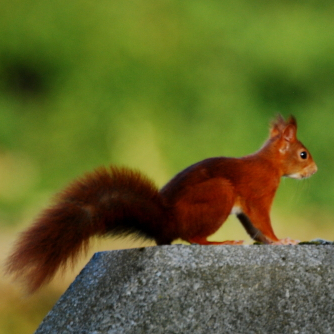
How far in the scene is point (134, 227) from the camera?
1.38 m

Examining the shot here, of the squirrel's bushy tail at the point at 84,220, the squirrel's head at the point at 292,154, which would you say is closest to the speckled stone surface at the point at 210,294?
the squirrel's bushy tail at the point at 84,220

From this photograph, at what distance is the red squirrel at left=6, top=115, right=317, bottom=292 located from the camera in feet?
4.08

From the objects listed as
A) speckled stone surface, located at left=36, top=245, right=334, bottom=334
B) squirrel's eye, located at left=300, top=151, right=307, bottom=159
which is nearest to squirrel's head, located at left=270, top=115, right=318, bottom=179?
squirrel's eye, located at left=300, top=151, right=307, bottom=159

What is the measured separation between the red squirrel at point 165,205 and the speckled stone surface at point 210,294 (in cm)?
11

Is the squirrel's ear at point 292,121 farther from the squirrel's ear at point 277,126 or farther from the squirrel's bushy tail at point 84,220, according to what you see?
the squirrel's bushy tail at point 84,220

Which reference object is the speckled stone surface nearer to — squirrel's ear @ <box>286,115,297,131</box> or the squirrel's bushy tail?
the squirrel's bushy tail

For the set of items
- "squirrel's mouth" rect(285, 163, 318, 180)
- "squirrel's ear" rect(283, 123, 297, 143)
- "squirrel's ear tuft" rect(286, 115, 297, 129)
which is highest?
"squirrel's ear tuft" rect(286, 115, 297, 129)

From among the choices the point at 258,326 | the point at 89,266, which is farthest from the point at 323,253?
the point at 89,266

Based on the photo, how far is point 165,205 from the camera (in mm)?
1429

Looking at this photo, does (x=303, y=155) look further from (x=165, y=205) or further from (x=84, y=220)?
(x=84, y=220)

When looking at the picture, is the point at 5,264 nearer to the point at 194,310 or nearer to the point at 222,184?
the point at 194,310

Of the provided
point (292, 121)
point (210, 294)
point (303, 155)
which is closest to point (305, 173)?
point (303, 155)

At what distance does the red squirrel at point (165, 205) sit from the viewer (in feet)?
4.08

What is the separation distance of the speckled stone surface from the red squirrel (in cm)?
11
